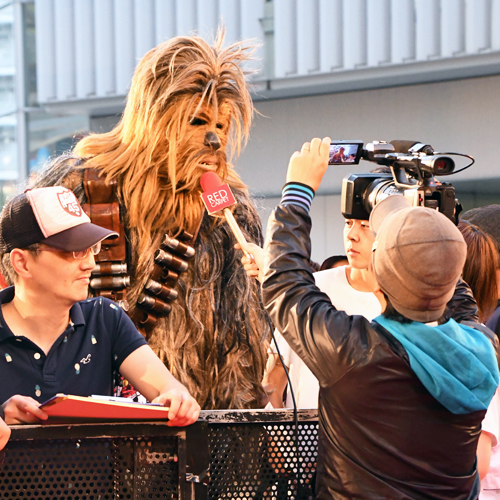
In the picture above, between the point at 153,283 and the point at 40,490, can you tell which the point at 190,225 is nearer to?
the point at 153,283

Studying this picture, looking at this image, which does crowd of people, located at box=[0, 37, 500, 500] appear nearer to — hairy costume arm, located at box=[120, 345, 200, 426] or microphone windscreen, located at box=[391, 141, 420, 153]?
hairy costume arm, located at box=[120, 345, 200, 426]

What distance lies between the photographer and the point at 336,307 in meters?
2.43

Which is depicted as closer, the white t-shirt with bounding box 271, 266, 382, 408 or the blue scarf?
the blue scarf

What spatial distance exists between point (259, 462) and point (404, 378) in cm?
45

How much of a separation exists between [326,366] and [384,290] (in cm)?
20

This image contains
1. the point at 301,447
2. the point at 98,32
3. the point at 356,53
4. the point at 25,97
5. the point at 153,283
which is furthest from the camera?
the point at 25,97

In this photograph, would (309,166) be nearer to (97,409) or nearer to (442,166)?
(442,166)

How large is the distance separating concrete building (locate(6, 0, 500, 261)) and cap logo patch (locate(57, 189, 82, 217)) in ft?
11.0

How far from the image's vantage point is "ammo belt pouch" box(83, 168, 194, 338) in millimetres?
2715

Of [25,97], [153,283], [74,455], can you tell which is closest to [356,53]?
[25,97]

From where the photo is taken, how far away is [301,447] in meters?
1.89

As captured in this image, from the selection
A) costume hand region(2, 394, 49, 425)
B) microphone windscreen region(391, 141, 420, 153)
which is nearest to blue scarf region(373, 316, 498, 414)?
microphone windscreen region(391, 141, 420, 153)

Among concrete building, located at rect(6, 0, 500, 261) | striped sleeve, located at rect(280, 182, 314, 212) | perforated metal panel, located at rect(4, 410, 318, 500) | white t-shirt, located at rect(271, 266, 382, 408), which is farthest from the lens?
concrete building, located at rect(6, 0, 500, 261)

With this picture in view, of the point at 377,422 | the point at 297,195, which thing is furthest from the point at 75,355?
the point at 377,422
